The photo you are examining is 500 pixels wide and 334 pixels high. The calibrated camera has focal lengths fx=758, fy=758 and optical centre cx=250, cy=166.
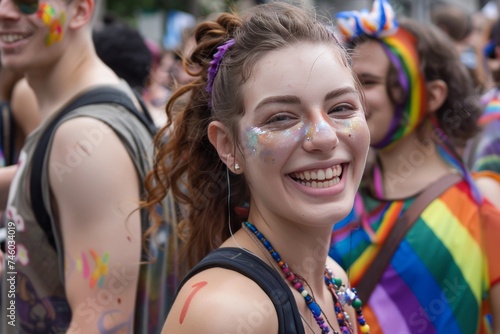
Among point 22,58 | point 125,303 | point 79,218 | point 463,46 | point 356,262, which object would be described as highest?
point 22,58

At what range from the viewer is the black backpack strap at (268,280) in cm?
179

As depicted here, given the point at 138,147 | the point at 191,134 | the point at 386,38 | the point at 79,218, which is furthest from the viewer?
the point at 386,38

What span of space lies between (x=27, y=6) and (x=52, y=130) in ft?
1.84

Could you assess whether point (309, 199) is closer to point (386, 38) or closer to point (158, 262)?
point (158, 262)

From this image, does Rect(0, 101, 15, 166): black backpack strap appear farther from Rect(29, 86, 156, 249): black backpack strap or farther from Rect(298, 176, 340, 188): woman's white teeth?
Rect(298, 176, 340, 188): woman's white teeth

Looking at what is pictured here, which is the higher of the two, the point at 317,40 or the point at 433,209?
the point at 317,40

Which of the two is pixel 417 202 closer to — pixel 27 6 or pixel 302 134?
pixel 302 134

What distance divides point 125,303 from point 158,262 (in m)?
0.29

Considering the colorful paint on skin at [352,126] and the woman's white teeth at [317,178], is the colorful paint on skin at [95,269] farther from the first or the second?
the colorful paint on skin at [352,126]

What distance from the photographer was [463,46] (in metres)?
8.02

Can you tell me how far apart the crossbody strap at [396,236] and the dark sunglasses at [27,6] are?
167cm

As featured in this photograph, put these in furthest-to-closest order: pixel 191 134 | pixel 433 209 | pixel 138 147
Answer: pixel 433 209 → pixel 138 147 → pixel 191 134

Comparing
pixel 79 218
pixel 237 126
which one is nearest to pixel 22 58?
pixel 79 218

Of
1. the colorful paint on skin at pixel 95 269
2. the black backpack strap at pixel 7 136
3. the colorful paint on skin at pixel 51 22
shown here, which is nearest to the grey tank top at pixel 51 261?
the colorful paint on skin at pixel 95 269
